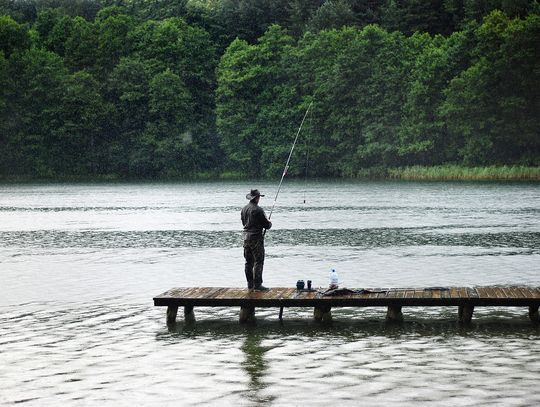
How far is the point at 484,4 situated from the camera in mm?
128125

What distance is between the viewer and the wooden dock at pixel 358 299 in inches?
698

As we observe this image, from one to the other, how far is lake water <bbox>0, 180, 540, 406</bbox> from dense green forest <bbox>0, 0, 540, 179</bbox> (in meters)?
66.6

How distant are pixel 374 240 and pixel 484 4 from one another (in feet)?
321

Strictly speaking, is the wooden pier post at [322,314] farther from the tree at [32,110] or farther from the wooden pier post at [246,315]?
the tree at [32,110]

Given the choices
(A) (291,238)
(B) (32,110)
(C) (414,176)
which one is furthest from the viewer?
(B) (32,110)

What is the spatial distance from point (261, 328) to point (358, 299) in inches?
74.0

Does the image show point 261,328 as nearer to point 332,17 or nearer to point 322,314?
point 322,314

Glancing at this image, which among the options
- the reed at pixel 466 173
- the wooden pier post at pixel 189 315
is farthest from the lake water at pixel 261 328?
the reed at pixel 466 173

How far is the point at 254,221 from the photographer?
62.1 feet

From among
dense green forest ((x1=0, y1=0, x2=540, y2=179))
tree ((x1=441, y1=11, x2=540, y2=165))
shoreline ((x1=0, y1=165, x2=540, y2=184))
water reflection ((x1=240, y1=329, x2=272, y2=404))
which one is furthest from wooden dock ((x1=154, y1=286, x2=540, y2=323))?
dense green forest ((x1=0, y1=0, x2=540, y2=179))

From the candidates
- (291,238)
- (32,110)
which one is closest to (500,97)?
(32,110)

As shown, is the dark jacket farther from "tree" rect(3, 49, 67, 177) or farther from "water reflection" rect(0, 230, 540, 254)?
"tree" rect(3, 49, 67, 177)

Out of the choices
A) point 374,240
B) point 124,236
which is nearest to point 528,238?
point 374,240

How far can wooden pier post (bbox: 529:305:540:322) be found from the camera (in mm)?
17928
